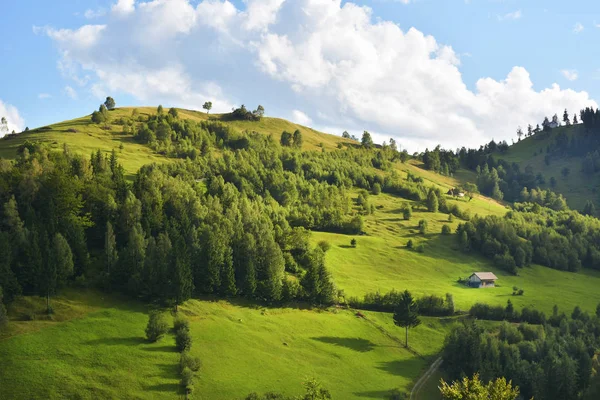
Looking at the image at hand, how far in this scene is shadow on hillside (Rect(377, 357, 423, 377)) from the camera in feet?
322

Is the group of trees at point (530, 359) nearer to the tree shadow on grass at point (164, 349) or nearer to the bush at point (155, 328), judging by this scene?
the tree shadow on grass at point (164, 349)

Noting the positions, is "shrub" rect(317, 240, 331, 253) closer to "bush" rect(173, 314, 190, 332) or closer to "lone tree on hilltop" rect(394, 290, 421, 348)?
"lone tree on hilltop" rect(394, 290, 421, 348)

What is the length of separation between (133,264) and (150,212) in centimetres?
2539

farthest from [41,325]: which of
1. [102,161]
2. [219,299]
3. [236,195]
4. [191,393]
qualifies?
[236,195]

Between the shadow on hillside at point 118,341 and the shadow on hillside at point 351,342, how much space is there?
37679 millimetres

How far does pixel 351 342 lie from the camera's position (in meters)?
107

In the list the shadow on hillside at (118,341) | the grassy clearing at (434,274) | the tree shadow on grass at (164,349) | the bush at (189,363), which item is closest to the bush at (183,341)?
the tree shadow on grass at (164,349)

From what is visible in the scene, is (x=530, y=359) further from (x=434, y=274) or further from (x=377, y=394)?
(x=434, y=274)

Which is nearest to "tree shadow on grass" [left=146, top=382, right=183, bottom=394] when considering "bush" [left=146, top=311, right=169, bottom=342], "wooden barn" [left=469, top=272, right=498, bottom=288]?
"bush" [left=146, top=311, right=169, bottom=342]

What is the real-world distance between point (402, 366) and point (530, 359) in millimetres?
29167

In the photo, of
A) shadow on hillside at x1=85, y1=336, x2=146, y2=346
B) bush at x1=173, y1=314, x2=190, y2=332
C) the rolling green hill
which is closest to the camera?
the rolling green hill

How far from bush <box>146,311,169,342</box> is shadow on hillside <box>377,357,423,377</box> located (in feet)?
148

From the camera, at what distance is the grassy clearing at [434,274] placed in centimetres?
14362

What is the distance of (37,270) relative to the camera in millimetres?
90250
